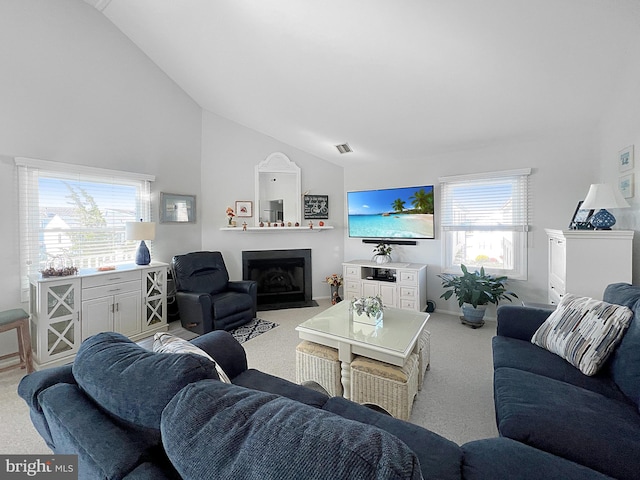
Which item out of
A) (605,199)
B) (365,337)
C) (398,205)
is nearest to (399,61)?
(605,199)

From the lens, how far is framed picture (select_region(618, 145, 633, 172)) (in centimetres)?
227

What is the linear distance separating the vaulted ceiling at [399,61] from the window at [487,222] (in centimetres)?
54

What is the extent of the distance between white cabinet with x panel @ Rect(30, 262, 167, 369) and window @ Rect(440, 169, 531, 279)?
12.9 ft

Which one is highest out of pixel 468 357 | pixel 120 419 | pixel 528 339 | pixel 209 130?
pixel 209 130

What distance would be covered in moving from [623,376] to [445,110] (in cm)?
257

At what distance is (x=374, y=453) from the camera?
504 mm

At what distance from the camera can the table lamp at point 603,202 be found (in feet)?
7.04

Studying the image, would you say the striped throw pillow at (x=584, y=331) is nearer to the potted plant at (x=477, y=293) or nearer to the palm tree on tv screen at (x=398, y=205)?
the potted plant at (x=477, y=293)

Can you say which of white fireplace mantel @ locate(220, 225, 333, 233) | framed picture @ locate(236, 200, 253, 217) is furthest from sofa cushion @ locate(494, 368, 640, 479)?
framed picture @ locate(236, 200, 253, 217)

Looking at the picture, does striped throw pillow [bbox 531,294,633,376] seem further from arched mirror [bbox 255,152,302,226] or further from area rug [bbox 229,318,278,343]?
arched mirror [bbox 255,152,302,226]

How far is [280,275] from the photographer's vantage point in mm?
4789

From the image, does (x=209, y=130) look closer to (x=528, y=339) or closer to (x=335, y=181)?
(x=335, y=181)

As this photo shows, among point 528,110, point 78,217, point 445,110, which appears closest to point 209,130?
point 78,217

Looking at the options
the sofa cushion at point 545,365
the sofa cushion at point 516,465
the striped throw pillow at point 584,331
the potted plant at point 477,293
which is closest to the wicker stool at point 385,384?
the sofa cushion at point 545,365
